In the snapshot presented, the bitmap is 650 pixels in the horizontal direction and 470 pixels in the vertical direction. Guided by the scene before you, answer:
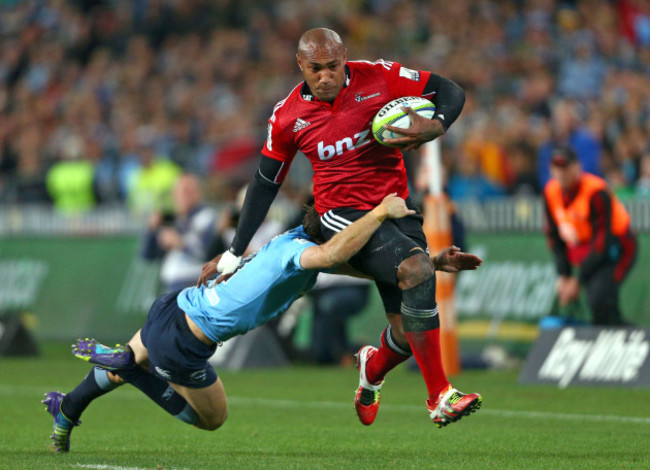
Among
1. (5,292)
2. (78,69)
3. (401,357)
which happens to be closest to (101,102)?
(78,69)

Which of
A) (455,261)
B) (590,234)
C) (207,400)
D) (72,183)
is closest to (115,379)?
(207,400)

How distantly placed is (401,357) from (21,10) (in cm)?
2272

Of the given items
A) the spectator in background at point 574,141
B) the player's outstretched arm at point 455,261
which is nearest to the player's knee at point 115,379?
the player's outstretched arm at point 455,261

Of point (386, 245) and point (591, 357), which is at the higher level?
point (386, 245)

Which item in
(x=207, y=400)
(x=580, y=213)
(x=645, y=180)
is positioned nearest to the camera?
(x=207, y=400)

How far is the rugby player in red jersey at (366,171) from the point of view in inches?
281

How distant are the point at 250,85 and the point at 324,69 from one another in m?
16.2

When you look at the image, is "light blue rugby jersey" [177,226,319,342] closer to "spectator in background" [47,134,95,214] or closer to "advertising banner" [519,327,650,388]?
"advertising banner" [519,327,650,388]

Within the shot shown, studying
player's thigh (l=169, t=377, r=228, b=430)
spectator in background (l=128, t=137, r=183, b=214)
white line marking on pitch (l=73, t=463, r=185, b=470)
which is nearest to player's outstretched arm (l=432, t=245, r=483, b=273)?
player's thigh (l=169, t=377, r=228, b=430)

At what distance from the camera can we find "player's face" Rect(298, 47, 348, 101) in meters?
7.28

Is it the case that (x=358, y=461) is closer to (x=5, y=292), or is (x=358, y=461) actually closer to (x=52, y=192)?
(x=5, y=292)

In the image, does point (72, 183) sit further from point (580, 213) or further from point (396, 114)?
point (396, 114)

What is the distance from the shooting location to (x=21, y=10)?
2834 centimetres

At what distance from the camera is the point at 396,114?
23.6ft
